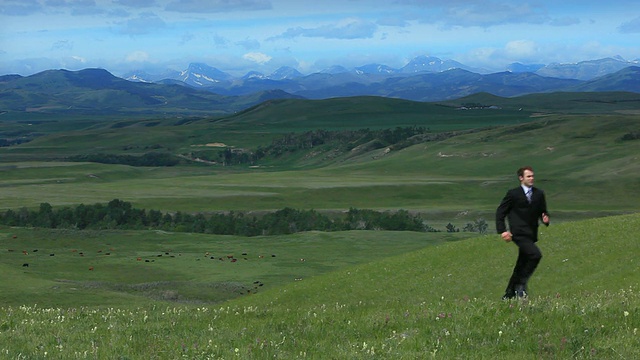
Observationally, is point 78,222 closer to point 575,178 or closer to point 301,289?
point 301,289

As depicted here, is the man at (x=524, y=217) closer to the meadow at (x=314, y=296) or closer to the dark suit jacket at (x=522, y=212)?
the dark suit jacket at (x=522, y=212)

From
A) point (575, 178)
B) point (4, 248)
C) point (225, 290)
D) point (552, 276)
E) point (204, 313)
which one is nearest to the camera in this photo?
point (204, 313)

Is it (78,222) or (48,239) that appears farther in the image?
(78,222)

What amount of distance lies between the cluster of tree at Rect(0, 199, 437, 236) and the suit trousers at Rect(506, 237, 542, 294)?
89.6 m

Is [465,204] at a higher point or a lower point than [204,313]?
lower

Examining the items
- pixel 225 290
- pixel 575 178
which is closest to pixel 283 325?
pixel 225 290

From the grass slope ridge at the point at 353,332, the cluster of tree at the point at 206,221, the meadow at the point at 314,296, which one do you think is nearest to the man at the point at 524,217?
the meadow at the point at 314,296

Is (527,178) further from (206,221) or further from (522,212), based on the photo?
(206,221)

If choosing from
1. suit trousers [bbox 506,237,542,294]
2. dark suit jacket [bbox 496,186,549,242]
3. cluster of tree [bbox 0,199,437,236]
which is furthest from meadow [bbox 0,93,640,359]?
cluster of tree [bbox 0,199,437,236]

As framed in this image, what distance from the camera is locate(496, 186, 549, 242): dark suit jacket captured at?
19422 mm

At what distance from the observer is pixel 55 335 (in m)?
15.2

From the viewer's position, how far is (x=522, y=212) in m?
19.5

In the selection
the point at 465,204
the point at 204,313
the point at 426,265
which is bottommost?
the point at 465,204

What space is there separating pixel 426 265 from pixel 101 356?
94.4 ft
